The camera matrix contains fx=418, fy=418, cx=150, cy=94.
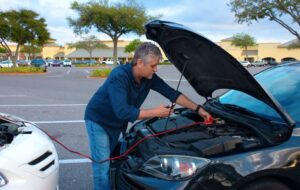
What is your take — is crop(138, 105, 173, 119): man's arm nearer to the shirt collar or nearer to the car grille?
the shirt collar

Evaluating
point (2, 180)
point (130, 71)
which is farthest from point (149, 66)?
point (2, 180)

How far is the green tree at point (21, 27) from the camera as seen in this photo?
38.1 meters

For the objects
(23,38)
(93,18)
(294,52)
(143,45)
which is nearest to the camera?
(143,45)

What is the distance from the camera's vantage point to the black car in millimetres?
3070

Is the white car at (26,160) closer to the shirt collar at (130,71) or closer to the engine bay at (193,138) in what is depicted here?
the engine bay at (193,138)

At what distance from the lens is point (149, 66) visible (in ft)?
11.8

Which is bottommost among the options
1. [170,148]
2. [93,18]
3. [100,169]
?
[100,169]

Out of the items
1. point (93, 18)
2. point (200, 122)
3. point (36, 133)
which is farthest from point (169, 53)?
point (93, 18)

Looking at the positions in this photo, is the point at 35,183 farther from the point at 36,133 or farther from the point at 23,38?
the point at 23,38

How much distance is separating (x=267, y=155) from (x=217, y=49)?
909mm

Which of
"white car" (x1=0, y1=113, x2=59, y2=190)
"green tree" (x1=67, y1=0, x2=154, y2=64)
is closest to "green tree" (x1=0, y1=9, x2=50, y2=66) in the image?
"green tree" (x1=67, y1=0, x2=154, y2=64)

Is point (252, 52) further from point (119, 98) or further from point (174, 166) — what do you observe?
point (174, 166)

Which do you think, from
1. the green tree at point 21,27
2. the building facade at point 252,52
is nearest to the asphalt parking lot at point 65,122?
the green tree at point 21,27

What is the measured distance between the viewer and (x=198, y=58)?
3.83 meters
